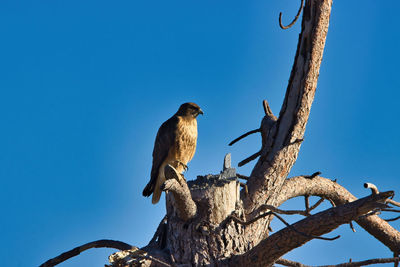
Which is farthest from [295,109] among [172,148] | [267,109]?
[172,148]

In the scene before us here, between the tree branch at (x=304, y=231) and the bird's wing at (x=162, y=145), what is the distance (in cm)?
351

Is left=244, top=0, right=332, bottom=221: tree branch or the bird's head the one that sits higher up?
the bird's head

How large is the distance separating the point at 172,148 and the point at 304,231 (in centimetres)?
371

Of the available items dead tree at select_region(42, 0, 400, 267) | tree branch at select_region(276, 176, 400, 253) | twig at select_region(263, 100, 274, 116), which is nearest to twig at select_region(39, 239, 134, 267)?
dead tree at select_region(42, 0, 400, 267)

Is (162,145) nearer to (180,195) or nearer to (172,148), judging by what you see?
(172,148)

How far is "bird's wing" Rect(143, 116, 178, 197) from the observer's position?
24.1ft

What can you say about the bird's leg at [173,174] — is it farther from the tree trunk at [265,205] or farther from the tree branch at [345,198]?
the tree branch at [345,198]

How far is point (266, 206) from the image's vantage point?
4.30 m

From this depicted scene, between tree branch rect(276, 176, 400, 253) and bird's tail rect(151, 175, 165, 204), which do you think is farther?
bird's tail rect(151, 175, 165, 204)

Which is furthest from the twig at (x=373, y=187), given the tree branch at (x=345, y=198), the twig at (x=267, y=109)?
the twig at (x=267, y=109)

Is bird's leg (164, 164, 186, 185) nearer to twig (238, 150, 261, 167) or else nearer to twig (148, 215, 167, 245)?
twig (148, 215, 167, 245)

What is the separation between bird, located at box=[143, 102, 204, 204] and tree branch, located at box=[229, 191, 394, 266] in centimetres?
343

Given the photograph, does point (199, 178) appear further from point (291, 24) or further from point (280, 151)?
point (291, 24)

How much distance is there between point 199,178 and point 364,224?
8.26ft
